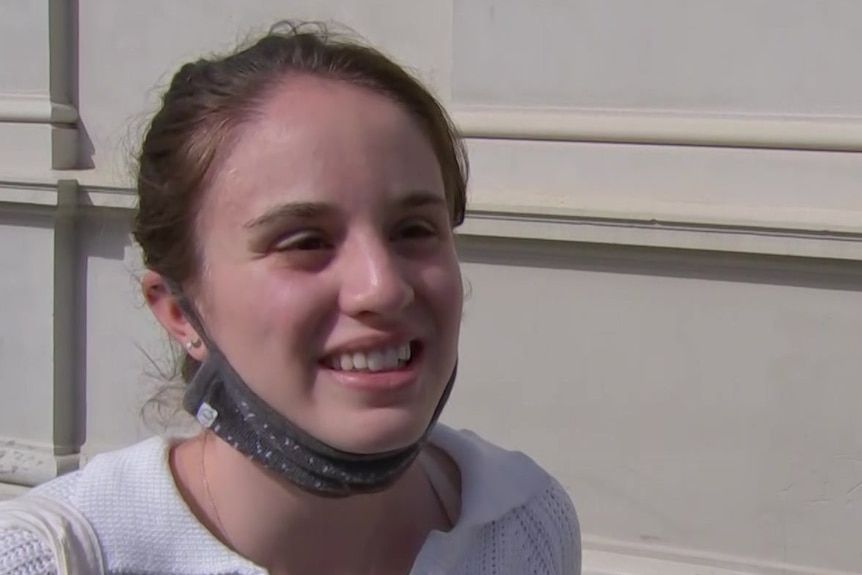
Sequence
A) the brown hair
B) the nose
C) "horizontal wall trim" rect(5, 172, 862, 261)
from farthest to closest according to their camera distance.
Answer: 1. "horizontal wall trim" rect(5, 172, 862, 261)
2. the brown hair
3. the nose

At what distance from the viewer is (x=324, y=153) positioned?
133cm

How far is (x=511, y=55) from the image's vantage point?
3.82m

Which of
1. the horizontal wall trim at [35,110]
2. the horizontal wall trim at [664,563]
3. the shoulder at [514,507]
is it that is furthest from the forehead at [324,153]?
the horizontal wall trim at [35,110]

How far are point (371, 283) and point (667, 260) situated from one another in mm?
2477

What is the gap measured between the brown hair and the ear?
0.07 ft

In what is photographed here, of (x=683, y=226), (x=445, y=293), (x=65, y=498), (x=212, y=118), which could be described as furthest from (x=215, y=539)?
(x=683, y=226)

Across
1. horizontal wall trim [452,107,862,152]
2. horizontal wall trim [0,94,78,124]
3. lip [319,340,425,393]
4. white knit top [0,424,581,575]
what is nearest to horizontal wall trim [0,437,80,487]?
horizontal wall trim [0,94,78,124]

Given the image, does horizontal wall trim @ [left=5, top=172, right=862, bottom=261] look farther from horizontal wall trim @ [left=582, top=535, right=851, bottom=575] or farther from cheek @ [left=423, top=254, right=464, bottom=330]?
cheek @ [left=423, top=254, right=464, bottom=330]

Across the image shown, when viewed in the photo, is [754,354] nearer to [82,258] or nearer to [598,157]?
[598,157]

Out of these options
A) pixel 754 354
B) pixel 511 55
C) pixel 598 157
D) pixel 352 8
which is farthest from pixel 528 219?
pixel 352 8

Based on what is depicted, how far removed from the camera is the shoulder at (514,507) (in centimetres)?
164

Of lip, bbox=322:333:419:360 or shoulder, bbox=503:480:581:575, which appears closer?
lip, bbox=322:333:419:360

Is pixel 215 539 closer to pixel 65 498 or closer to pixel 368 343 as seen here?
pixel 65 498

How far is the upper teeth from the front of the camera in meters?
1.31
